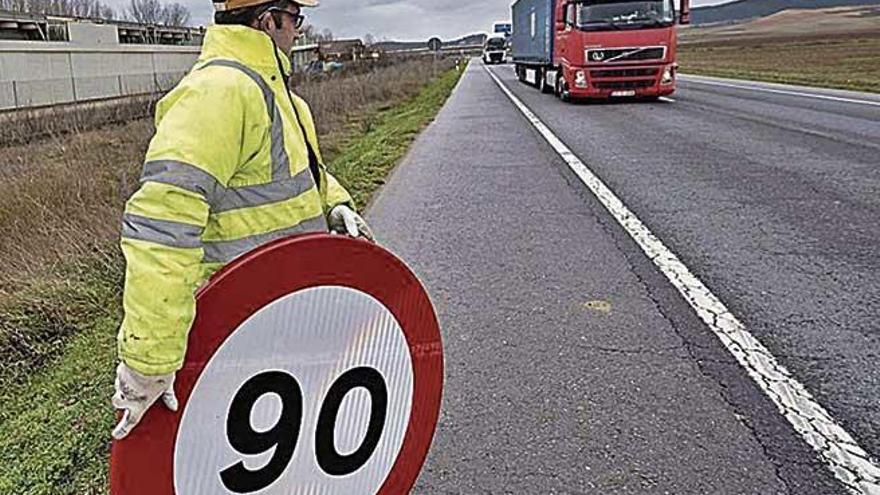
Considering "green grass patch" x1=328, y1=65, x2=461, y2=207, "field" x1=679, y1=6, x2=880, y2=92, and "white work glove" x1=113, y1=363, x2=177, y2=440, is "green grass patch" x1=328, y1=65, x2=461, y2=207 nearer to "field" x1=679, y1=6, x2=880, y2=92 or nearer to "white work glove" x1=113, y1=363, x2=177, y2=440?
"white work glove" x1=113, y1=363, x2=177, y2=440

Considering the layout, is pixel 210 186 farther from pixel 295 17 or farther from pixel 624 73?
pixel 624 73

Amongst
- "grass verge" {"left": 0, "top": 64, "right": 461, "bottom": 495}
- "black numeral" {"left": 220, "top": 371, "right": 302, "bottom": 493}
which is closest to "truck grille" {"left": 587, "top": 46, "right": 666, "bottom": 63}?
"grass verge" {"left": 0, "top": 64, "right": 461, "bottom": 495}

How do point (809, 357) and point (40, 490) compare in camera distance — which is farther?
point (809, 357)

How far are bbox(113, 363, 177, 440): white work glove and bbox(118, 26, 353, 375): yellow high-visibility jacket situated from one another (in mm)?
22

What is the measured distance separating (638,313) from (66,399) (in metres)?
3.03

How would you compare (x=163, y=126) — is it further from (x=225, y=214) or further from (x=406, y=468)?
(x=406, y=468)

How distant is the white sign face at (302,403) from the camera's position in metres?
1.62

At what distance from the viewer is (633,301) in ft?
15.2

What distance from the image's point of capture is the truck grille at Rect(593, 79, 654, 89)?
19.1 metres

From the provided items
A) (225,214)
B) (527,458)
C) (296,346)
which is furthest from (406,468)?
(527,458)

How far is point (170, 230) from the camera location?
4.97 ft

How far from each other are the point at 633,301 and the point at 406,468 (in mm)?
2909

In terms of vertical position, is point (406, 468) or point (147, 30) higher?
point (147, 30)

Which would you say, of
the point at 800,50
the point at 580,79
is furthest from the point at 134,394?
the point at 800,50
